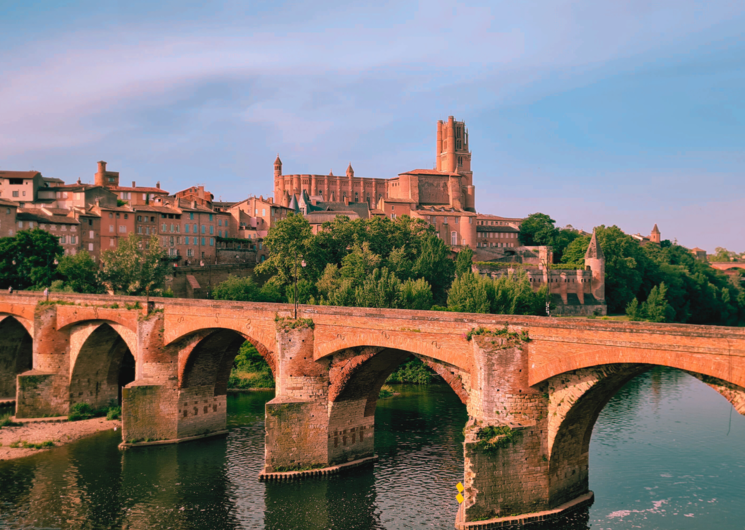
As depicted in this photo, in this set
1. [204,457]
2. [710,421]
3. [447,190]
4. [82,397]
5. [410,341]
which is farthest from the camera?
[447,190]

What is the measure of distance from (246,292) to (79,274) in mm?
16259

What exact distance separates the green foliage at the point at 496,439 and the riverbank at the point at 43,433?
25.3m

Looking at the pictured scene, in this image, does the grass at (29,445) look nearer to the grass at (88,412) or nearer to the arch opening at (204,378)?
the grass at (88,412)

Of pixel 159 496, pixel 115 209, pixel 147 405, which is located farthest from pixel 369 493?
pixel 115 209

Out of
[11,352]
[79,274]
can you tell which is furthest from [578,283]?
[11,352]

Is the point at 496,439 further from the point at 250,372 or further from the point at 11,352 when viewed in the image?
the point at 11,352

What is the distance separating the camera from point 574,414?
23328mm

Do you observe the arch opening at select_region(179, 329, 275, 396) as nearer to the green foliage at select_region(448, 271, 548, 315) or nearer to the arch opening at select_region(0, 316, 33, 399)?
the arch opening at select_region(0, 316, 33, 399)

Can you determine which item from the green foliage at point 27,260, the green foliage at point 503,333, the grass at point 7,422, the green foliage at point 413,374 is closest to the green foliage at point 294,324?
the green foliage at point 503,333

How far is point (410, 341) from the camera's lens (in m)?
26.9

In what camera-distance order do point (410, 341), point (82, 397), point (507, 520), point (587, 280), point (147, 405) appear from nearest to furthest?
point (507, 520) < point (410, 341) < point (147, 405) < point (82, 397) < point (587, 280)

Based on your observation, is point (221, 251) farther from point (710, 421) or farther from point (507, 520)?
point (507, 520)

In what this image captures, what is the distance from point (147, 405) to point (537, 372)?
2268 centimetres

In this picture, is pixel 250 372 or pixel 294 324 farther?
pixel 250 372
